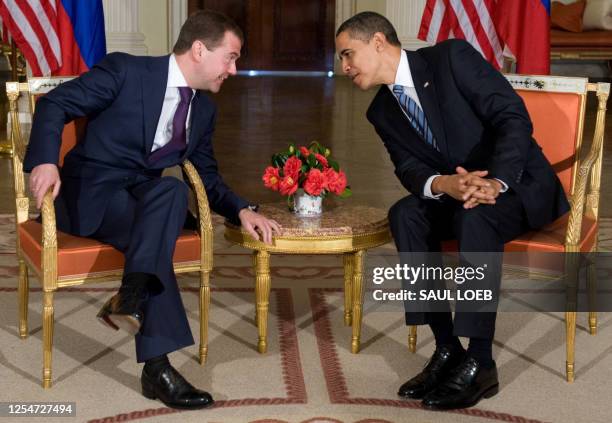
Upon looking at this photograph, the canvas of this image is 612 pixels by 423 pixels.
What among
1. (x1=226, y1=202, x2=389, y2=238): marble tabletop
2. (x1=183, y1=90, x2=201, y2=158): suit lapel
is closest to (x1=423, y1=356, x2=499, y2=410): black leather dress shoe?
(x1=226, y1=202, x2=389, y2=238): marble tabletop

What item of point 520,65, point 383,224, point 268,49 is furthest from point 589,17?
point 383,224

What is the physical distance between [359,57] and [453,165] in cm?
51

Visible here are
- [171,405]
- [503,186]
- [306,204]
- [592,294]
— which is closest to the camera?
[171,405]

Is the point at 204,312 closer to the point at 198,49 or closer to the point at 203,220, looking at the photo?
the point at 203,220

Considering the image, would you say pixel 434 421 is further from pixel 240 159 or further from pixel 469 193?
pixel 240 159

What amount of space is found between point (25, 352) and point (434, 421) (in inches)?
60.0

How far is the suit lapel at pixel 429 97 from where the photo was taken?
3.81m

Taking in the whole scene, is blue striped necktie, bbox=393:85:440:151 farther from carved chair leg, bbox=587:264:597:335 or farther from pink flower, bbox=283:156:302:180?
carved chair leg, bbox=587:264:597:335

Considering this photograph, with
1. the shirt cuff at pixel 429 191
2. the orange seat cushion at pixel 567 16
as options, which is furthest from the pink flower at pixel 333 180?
the orange seat cushion at pixel 567 16

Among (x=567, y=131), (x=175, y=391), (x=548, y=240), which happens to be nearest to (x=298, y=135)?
(x=567, y=131)

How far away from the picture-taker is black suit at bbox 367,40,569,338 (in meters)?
3.64

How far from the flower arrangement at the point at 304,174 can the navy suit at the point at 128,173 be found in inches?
6.5

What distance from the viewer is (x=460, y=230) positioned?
3.52 meters

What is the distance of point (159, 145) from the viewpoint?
150 inches
